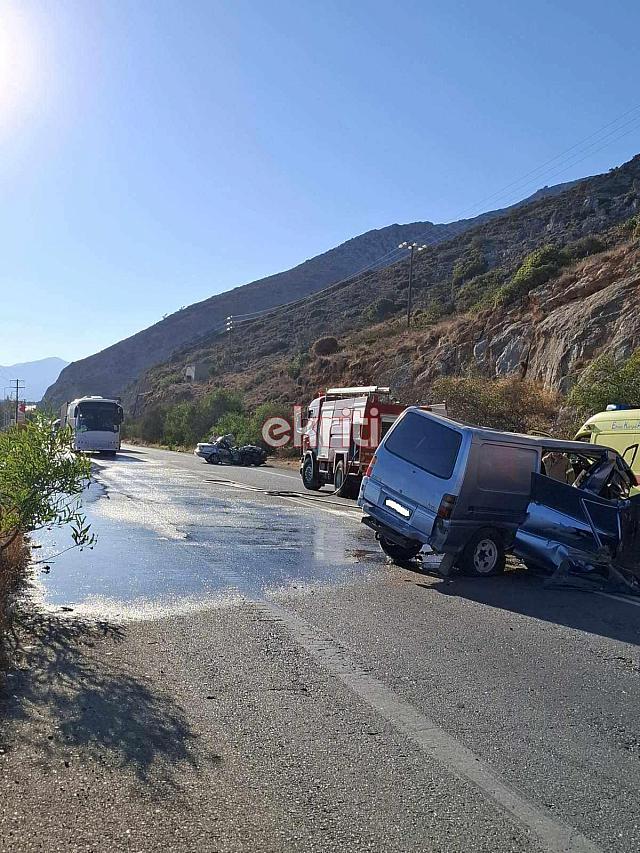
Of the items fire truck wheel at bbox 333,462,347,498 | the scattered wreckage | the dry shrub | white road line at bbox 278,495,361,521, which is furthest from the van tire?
the scattered wreckage

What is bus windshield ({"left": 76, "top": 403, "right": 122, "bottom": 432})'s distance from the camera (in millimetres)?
43500

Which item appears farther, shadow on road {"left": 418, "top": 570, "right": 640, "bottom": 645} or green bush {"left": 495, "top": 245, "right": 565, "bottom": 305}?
green bush {"left": 495, "top": 245, "right": 565, "bottom": 305}

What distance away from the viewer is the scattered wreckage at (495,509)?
999cm

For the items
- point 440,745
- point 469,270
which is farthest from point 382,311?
point 440,745

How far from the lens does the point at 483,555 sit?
34.5ft

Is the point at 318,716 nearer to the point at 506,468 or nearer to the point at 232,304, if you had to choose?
the point at 506,468

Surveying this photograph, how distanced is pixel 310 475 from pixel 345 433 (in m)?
3.23

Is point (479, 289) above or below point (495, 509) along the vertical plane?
above

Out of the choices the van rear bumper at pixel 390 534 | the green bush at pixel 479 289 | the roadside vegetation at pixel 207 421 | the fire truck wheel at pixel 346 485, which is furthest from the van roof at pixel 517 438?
the green bush at pixel 479 289

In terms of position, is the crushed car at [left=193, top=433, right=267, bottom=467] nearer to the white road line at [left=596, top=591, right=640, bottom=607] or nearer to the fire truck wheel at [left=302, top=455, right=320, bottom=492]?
the fire truck wheel at [left=302, top=455, right=320, bottom=492]

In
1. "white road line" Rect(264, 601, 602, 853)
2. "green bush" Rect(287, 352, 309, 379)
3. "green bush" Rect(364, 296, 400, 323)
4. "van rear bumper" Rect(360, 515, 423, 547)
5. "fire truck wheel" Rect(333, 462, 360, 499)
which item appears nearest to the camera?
"white road line" Rect(264, 601, 602, 853)

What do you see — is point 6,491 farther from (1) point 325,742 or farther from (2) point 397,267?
(2) point 397,267

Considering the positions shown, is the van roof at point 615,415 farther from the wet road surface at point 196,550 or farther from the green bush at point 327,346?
the green bush at point 327,346

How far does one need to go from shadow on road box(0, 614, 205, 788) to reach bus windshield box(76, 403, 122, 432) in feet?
124
